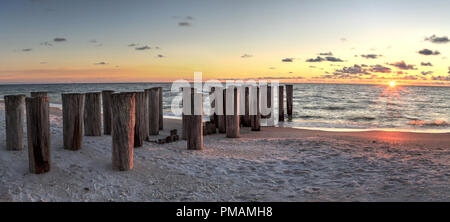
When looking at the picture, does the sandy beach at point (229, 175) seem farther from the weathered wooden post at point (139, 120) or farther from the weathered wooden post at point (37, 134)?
the weathered wooden post at point (139, 120)

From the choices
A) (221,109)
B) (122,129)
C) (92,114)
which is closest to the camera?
(122,129)

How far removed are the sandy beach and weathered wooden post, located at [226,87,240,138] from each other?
173 centimetres

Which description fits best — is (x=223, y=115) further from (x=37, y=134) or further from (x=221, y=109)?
(x=37, y=134)

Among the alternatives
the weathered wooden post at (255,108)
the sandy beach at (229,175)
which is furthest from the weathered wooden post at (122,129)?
the weathered wooden post at (255,108)

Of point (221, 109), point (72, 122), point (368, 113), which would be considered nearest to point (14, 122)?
point (72, 122)

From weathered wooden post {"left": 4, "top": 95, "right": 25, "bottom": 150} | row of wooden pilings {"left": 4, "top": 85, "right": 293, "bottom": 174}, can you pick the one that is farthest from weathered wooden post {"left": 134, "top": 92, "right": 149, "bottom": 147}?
weathered wooden post {"left": 4, "top": 95, "right": 25, "bottom": 150}

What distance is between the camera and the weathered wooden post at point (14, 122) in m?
5.87

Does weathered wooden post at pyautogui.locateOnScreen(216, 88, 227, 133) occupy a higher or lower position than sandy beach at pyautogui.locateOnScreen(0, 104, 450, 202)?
higher

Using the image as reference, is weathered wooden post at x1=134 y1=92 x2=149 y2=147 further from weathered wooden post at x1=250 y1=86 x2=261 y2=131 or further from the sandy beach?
weathered wooden post at x1=250 y1=86 x2=261 y2=131

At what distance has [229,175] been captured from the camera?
207 inches

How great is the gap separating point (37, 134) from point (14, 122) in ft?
5.74

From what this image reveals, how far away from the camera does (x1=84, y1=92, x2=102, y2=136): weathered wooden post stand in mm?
Answer: 7164
